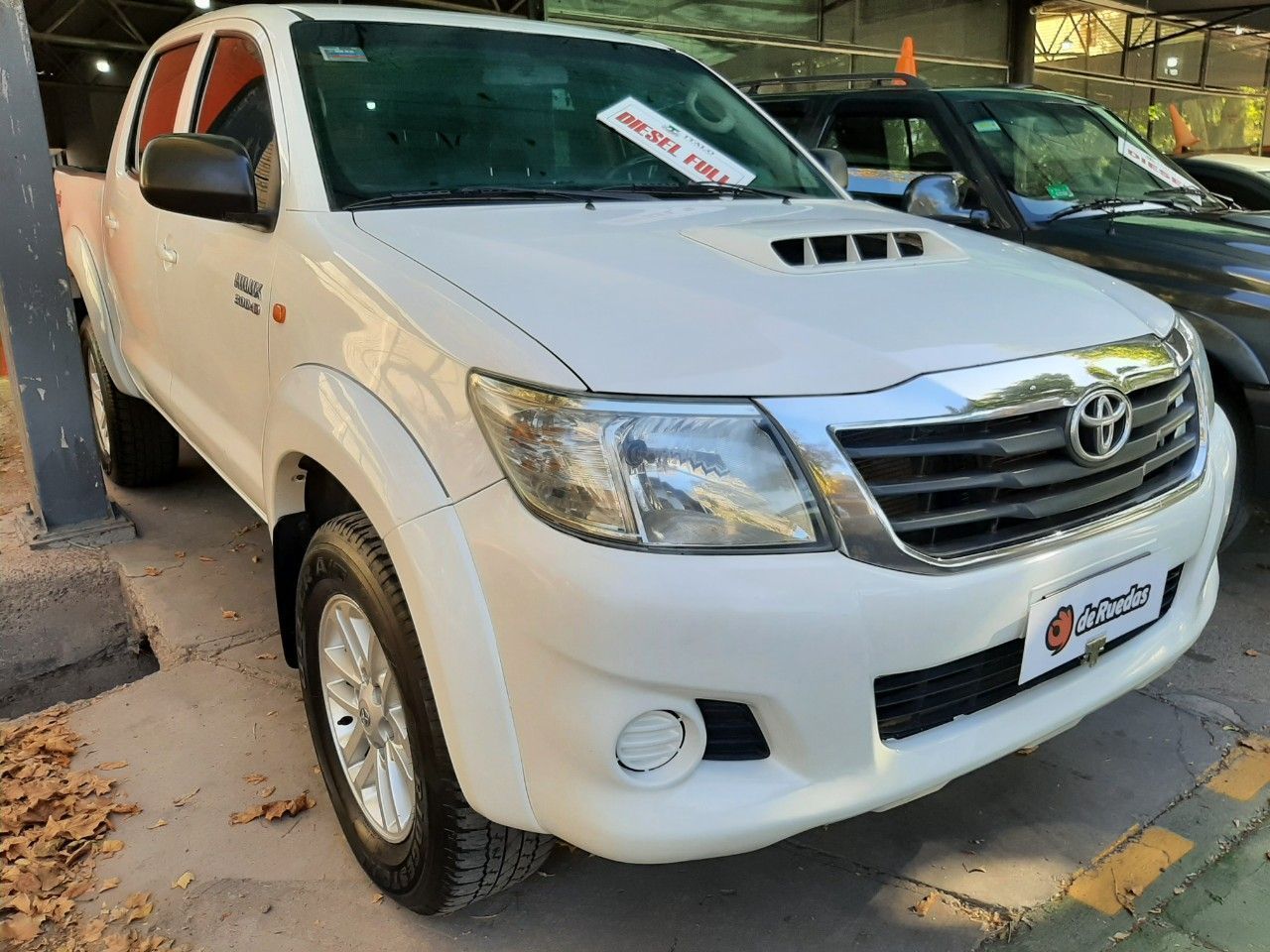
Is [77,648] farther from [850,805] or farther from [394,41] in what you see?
[850,805]

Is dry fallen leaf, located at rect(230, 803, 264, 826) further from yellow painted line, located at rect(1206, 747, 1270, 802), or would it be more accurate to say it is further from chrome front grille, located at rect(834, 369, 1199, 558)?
yellow painted line, located at rect(1206, 747, 1270, 802)

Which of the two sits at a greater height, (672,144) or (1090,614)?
(672,144)

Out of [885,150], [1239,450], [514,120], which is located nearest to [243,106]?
[514,120]

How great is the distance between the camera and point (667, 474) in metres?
1.55

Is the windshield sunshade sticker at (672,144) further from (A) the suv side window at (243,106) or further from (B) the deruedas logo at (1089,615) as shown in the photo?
(B) the deruedas logo at (1089,615)

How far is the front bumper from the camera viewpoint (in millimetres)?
1492

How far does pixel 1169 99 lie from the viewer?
16.8m

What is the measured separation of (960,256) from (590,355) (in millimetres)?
989

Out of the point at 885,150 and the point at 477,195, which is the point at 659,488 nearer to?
the point at 477,195

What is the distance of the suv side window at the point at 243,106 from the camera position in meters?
2.49

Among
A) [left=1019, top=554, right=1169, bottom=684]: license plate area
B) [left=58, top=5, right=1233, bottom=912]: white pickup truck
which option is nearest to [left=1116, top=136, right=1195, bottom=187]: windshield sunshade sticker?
[left=58, top=5, right=1233, bottom=912]: white pickup truck

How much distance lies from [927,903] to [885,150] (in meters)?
3.55

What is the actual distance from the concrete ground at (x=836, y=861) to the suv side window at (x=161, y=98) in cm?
185

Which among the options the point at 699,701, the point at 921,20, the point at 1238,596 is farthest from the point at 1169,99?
the point at 699,701
